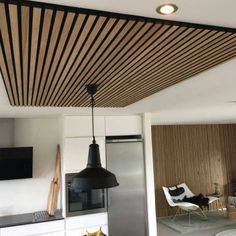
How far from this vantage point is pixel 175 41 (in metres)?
1.57

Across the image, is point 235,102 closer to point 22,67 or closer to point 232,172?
point 22,67

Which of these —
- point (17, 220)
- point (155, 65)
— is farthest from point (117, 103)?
point (17, 220)

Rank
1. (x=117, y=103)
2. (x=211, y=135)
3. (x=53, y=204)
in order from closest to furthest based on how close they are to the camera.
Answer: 1. (x=117, y=103)
2. (x=53, y=204)
3. (x=211, y=135)

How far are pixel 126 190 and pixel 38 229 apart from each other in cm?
144

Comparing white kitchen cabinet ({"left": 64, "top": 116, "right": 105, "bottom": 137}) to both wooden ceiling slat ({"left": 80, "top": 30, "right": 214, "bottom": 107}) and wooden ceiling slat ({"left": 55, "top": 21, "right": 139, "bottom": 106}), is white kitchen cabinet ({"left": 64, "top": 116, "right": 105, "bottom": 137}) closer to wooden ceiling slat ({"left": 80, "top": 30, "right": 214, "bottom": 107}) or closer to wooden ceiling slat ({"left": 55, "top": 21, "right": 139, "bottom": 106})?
wooden ceiling slat ({"left": 80, "top": 30, "right": 214, "bottom": 107})

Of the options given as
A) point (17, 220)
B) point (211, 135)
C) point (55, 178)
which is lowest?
point (17, 220)

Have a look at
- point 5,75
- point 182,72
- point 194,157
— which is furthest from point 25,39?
point 194,157

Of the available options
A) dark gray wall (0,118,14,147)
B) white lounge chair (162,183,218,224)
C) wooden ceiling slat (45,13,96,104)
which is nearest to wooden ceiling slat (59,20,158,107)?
wooden ceiling slat (45,13,96,104)

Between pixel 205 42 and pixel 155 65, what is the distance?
0.47 metres

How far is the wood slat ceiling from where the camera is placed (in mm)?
1282

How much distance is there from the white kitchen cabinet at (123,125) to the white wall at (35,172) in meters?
1.01

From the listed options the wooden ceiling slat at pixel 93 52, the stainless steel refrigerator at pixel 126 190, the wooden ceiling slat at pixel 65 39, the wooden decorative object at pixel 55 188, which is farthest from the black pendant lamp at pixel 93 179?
the wooden decorative object at pixel 55 188

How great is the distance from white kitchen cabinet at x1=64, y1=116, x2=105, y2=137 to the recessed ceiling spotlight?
3246 mm

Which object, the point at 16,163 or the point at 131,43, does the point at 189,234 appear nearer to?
the point at 16,163
